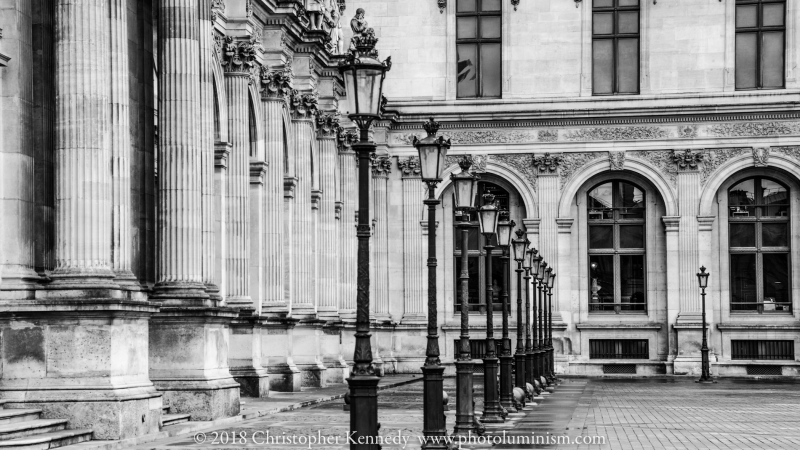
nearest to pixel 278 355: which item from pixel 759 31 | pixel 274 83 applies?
pixel 274 83

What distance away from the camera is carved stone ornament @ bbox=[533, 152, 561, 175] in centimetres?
5719

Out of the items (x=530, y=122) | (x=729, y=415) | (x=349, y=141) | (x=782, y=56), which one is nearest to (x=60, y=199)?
(x=729, y=415)

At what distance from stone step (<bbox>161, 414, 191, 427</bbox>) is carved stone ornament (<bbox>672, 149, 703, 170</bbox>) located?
1323 inches

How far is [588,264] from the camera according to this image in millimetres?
58000

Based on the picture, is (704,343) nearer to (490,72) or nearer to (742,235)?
(742,235)

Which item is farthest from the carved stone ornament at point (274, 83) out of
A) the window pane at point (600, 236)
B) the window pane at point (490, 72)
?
the window pane at point (600, 236)

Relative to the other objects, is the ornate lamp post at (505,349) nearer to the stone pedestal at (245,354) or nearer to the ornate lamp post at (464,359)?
the ornate lamp post at (464,359)

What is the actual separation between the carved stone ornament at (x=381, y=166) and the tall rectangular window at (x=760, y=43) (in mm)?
14278

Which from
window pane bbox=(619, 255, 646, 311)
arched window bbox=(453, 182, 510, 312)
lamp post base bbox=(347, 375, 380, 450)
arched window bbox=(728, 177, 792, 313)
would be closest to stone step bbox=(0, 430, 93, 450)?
lamp post base bbox=(347, 375, 380, 450)

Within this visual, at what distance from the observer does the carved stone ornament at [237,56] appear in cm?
3456

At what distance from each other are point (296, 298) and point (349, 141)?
32.0ft

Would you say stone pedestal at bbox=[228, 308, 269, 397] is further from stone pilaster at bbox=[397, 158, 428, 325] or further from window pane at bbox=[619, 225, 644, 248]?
window pane at bbox=[619, 225, 644, 248]

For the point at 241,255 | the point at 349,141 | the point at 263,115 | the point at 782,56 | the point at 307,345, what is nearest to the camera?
the point at 241,255

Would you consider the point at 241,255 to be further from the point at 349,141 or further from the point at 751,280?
the point at 751,280
